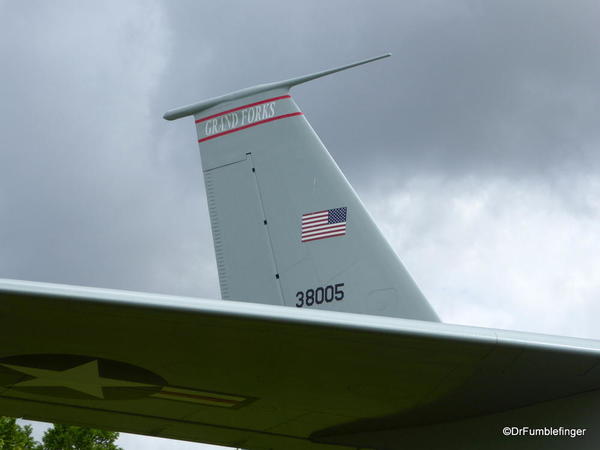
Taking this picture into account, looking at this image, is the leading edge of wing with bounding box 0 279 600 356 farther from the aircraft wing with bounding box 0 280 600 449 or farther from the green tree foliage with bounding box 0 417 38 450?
the green tree foliage with bounding box 0 417 38 450

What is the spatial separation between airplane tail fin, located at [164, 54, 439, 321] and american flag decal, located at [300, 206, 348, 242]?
1 centimetres

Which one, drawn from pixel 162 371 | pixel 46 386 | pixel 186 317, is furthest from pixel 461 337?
pixel 46 386

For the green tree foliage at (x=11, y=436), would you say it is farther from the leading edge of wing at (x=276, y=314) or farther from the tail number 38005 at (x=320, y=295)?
the leading edge of wing at (x=276, y=314)

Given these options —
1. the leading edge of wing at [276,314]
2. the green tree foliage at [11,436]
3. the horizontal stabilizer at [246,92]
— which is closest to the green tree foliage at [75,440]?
the green tree foliage at [11,436]

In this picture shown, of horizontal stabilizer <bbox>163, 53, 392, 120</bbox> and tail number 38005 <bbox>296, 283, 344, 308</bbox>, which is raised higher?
horizontal stabilizer <bbox>163, 53, 392, 120</bbox>

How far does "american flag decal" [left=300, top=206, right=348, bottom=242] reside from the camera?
9.70 meters

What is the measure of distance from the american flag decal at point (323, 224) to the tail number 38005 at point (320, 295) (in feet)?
2.12

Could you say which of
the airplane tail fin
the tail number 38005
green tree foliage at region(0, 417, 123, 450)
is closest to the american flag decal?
the airplane tail fin

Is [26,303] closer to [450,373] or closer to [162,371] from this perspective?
[162,371]

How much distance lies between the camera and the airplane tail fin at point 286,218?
923cm

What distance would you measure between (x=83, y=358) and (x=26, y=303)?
0.99m

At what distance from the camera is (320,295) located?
9617 millimetres

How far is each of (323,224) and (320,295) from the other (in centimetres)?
89

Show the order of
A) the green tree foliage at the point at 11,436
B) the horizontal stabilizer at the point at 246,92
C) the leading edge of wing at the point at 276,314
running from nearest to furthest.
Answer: the leading edge of wing at the point at 276,314 → the horizontal stabilizer at the point at 246,92 → the green tree foliage at the point at 11,436
